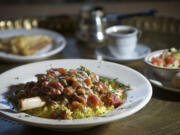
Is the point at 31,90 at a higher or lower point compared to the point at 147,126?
higher

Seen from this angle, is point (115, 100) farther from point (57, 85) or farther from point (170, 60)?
point (170, 60)

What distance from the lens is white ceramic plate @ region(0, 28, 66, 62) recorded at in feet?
9.71

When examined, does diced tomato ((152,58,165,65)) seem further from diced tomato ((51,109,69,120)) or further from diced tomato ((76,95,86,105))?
diced tomato ((51,109,69,120))

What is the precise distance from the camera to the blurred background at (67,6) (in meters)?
6.70

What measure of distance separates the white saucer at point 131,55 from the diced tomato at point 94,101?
3.58ft

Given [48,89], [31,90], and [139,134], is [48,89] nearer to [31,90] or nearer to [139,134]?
[31,90]

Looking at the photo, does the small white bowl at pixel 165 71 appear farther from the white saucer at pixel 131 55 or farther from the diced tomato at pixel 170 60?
the white saucer at pixel 131 55

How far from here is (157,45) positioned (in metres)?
3.40

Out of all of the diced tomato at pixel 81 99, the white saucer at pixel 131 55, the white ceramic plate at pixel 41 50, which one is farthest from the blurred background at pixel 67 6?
the diced tomato at pixel 81 99

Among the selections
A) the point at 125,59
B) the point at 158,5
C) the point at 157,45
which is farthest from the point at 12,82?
the point at 158,5

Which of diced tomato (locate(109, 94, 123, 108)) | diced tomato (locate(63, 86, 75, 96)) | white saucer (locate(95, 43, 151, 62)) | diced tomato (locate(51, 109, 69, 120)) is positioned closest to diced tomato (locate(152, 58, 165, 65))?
white saucer (locate(95, 43, 151, 62))

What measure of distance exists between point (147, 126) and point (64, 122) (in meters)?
0.58

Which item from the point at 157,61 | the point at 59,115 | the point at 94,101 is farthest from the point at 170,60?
the point at 59,115

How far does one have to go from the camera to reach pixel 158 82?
2385 mm
